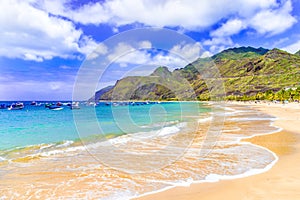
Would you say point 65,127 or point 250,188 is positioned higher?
point 250,188

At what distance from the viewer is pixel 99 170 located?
28.0 feet

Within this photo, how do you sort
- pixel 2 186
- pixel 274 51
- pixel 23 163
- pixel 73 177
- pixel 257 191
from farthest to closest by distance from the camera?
pixel 274 51 < pixel 23 163 < pixel 73 177 < pixel 2 186 < pixel 257 191

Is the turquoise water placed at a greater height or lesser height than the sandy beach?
lesser

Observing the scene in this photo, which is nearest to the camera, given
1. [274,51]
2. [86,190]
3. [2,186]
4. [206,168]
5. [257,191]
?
[257,191]

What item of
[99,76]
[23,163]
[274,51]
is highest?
[274,51]

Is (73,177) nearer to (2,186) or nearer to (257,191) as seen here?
(2,186)

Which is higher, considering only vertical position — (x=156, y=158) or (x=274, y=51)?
(x=274, y=51)

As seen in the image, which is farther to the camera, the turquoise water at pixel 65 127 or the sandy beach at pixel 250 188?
the turquoise water at pixel 65 127

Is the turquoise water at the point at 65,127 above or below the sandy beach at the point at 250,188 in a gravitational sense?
below

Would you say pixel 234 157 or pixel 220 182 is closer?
pixel 220 182

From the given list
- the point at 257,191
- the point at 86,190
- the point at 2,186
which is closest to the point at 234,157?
the point at 257,191

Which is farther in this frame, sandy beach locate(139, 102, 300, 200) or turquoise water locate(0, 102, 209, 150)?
turquoise water locate(0, 102, 209, 150)

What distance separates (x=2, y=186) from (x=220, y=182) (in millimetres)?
6237

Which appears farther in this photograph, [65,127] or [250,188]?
A: [65,127]
